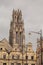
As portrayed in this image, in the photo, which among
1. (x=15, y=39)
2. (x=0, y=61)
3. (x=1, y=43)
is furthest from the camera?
(x=15, y=39)

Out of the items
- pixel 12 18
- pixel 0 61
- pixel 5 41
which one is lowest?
pixel 0 61

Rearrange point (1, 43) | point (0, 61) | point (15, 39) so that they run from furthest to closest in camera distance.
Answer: point (15, 39) → point (1, 43) → point (0, 61)

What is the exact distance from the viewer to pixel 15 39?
108500mm

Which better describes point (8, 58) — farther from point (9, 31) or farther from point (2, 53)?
point (9, 31)

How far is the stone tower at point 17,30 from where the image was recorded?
109 meters

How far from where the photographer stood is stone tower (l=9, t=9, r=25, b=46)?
109 m

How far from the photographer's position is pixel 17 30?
110 meters

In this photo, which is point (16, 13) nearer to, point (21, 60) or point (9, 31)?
point (9, 31)

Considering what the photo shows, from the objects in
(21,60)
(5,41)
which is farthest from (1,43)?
(21,60)

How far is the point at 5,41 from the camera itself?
318 ft

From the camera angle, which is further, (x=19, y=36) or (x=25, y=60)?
(x=19, y=36)

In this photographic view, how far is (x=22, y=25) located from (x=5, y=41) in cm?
1568

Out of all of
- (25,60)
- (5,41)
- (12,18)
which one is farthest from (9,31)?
(25,60)

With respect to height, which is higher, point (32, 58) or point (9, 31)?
point (9, 31)
